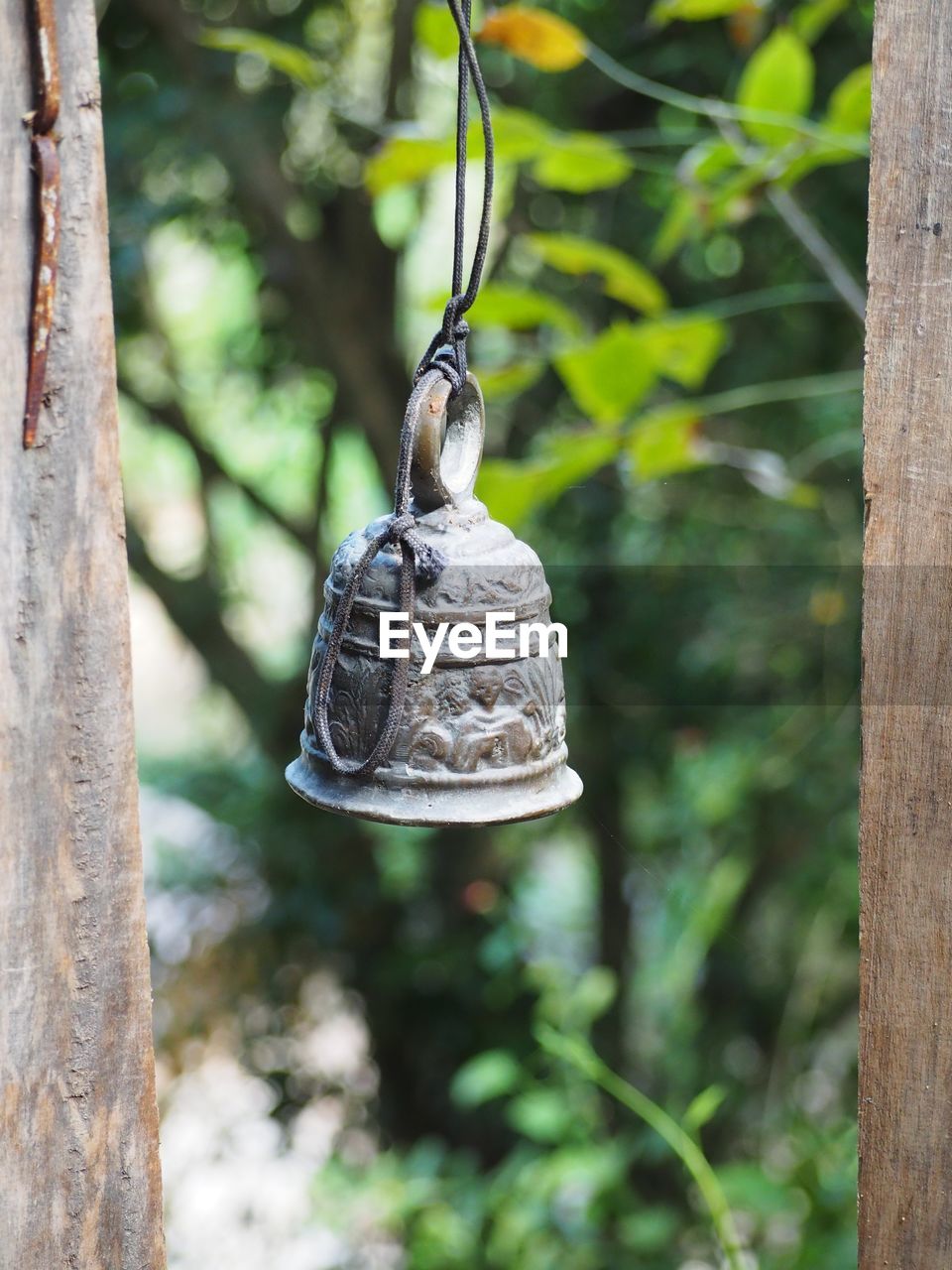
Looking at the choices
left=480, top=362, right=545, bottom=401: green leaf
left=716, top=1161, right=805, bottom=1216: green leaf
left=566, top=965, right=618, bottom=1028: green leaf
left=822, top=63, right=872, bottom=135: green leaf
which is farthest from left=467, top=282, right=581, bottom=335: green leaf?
left=716, top=1161, right=805, bottom=1216: green leaf

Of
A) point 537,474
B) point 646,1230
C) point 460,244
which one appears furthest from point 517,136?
point 646,1230

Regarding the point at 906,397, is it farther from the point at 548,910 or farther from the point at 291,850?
the point at 548,910

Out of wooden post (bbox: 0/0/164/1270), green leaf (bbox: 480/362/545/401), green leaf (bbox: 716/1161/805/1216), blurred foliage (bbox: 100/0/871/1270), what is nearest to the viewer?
wooden post (bbox: 0/0/164/1270)

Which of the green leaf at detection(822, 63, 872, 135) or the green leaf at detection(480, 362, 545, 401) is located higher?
the green leaf at detection(822, 63, 872, 135)

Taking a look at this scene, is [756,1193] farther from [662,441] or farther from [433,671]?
[433,671]

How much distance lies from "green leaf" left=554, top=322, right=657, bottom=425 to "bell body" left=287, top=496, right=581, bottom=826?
71 centimetres

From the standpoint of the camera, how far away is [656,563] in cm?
276

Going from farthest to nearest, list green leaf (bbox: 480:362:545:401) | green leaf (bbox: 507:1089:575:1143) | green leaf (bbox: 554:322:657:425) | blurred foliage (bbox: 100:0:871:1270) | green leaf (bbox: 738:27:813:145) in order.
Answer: blurred foliage (bbox: 100:0:871:1270) < green leaf (bbox: 507:1089:575:1143) < green leaf (bbox: 480:362:545:401) < green leaf (bbox: 554:322:657:425) < green leaf (bbox: 738:27:813:145)

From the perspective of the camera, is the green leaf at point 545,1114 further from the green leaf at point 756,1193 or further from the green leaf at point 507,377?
the green leaf at point 507,377

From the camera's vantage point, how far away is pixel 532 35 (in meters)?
1.51

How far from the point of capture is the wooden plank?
84 centimetres

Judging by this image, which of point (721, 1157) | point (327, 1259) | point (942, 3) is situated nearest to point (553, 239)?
point (942, 3)

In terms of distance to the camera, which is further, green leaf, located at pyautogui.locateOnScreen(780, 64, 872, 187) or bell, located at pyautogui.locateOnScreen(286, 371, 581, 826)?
green leaf, located at pyautogui.locateOnScreen(780, 64, 872, 187)

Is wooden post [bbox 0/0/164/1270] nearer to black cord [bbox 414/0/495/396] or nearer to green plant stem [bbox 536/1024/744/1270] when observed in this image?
black cord [bbox 414/0/495/396]
